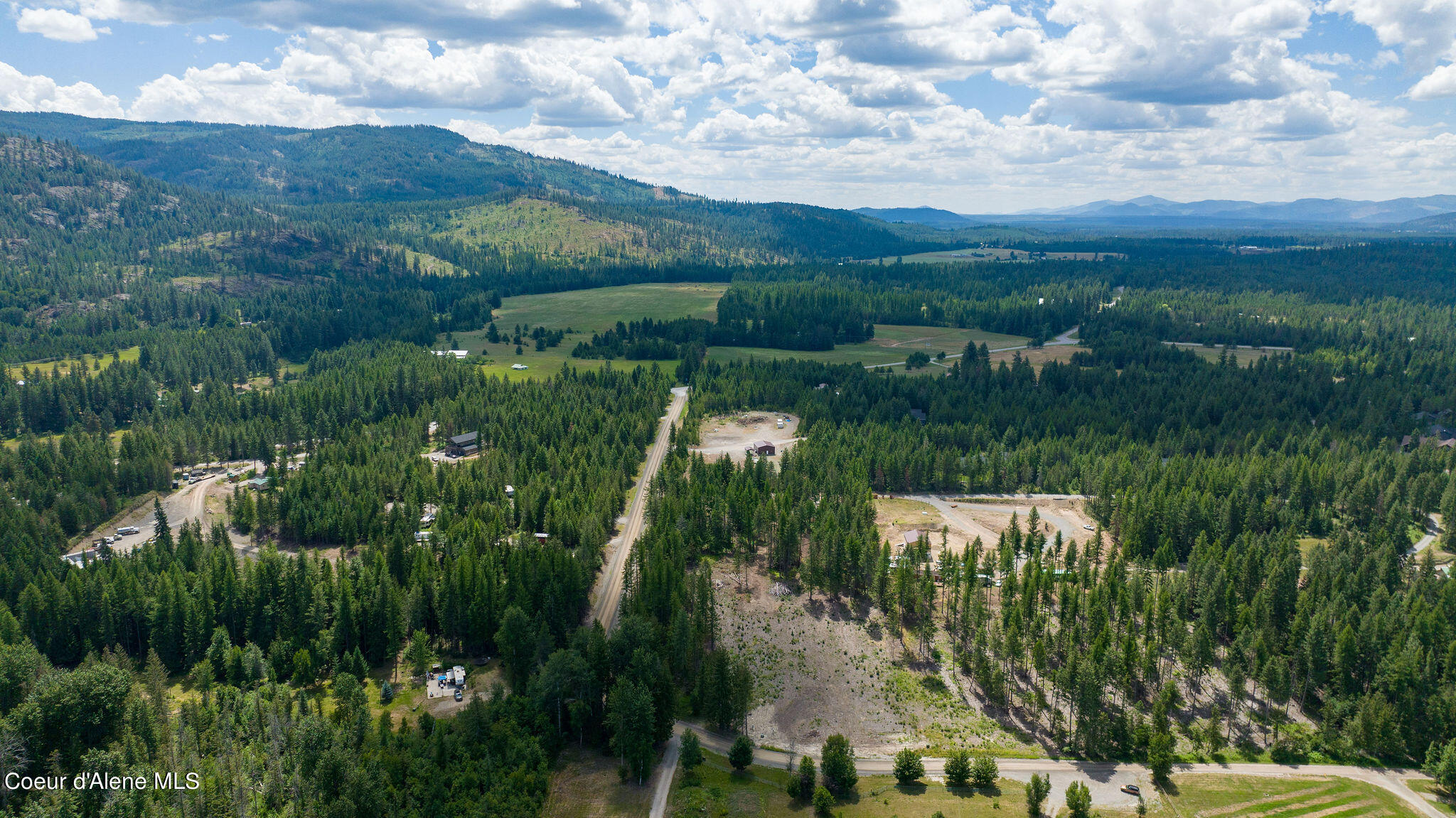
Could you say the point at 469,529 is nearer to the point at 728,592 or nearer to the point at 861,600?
the point at 728,592

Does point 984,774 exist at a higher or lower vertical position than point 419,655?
lower

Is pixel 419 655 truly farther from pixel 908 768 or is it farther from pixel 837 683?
pixel 908 768

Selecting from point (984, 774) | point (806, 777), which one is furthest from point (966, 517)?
point (806, 777)

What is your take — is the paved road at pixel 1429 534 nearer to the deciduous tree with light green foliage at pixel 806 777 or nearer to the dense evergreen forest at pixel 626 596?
the dense evergreen forest at pixel 626 596

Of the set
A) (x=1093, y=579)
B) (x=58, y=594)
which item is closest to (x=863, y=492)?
(x=1093, y=579)

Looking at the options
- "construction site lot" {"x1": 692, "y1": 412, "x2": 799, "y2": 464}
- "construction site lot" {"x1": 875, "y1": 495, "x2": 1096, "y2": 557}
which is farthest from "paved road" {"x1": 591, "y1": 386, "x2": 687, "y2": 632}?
"construction site lot" {"x1": 875, "y1": 495, "x2": 1096, "y2": 557}

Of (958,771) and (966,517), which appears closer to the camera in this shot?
(958,771)
